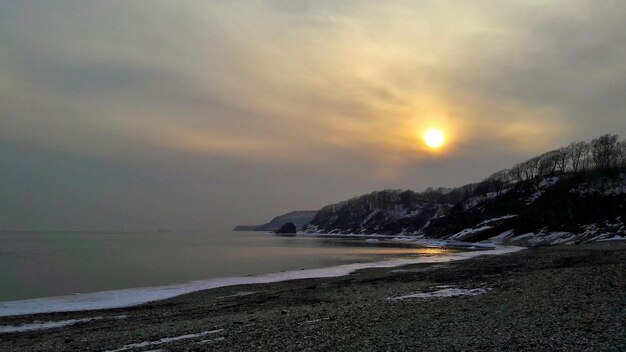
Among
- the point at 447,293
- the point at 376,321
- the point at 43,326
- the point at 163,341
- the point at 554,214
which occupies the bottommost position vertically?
the point at 43,326

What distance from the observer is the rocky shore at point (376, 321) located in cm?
1334

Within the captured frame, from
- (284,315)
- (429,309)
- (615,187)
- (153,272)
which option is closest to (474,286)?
(429,309)

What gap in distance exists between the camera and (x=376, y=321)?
1756 centimetres

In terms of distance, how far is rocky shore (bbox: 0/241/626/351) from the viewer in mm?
13336

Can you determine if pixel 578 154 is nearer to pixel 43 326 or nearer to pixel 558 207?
pixel 558 207

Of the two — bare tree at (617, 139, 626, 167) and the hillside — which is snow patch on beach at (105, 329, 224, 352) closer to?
the hillside

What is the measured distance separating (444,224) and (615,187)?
82.1 m

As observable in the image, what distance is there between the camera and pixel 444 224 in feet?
617

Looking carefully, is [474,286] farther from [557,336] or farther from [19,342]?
[19,342]

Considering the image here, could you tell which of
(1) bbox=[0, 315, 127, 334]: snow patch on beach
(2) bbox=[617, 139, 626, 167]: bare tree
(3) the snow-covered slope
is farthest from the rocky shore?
(2) bbox=[617, 139, 626, 167]: bare tree

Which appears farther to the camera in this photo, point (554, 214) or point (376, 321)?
point (554, 214)

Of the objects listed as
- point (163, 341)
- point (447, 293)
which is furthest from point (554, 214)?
point (163, 341)

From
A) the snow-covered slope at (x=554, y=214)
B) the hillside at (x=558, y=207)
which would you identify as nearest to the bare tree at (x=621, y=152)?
the hillside at (x=558, y=207)

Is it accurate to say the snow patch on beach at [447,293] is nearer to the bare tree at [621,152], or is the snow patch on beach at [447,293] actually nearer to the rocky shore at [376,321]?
the rocky shore at [376,321]
